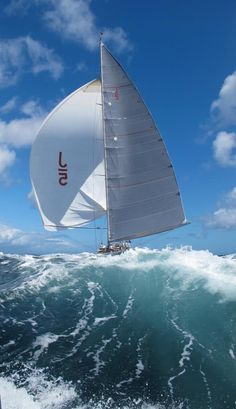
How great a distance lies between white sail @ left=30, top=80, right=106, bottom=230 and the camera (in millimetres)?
28719

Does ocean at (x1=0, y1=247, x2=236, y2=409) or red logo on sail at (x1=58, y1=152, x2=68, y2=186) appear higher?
red logo on sail at (x1=58, y1=152, x2=68, y2=186)

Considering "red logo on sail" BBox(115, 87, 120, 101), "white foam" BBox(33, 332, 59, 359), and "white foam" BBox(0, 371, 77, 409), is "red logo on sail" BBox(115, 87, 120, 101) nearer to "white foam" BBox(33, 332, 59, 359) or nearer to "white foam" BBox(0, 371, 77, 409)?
"white foam" BBox(33, 332, 59, 359)

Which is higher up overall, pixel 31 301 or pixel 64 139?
pixel 64 139

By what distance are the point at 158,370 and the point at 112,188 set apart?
58.0 feet

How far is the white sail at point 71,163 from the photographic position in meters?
28.7

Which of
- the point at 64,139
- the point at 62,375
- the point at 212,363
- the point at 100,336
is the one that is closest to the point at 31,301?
the point at 100,336

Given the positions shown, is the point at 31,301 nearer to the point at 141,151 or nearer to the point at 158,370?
the point at 158,370

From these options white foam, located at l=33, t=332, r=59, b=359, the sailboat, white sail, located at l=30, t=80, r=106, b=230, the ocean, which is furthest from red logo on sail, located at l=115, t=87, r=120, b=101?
white foam, located at l=33, t=332, r=59, b=359

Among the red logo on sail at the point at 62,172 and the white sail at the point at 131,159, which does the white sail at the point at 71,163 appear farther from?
the white sail at the point at 131,159

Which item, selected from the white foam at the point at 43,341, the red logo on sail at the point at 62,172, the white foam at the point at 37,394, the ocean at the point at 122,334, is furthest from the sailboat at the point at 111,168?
the white foam at the point at 37,394

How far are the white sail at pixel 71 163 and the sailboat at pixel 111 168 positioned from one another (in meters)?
0.07

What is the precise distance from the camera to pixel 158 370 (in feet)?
39.5

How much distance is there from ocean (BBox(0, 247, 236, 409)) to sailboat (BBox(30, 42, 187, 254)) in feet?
10.9

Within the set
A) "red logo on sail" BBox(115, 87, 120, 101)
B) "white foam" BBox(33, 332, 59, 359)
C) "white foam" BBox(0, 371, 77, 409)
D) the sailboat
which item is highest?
"red logo on sail" BBox(115, 87, 120, 101)
